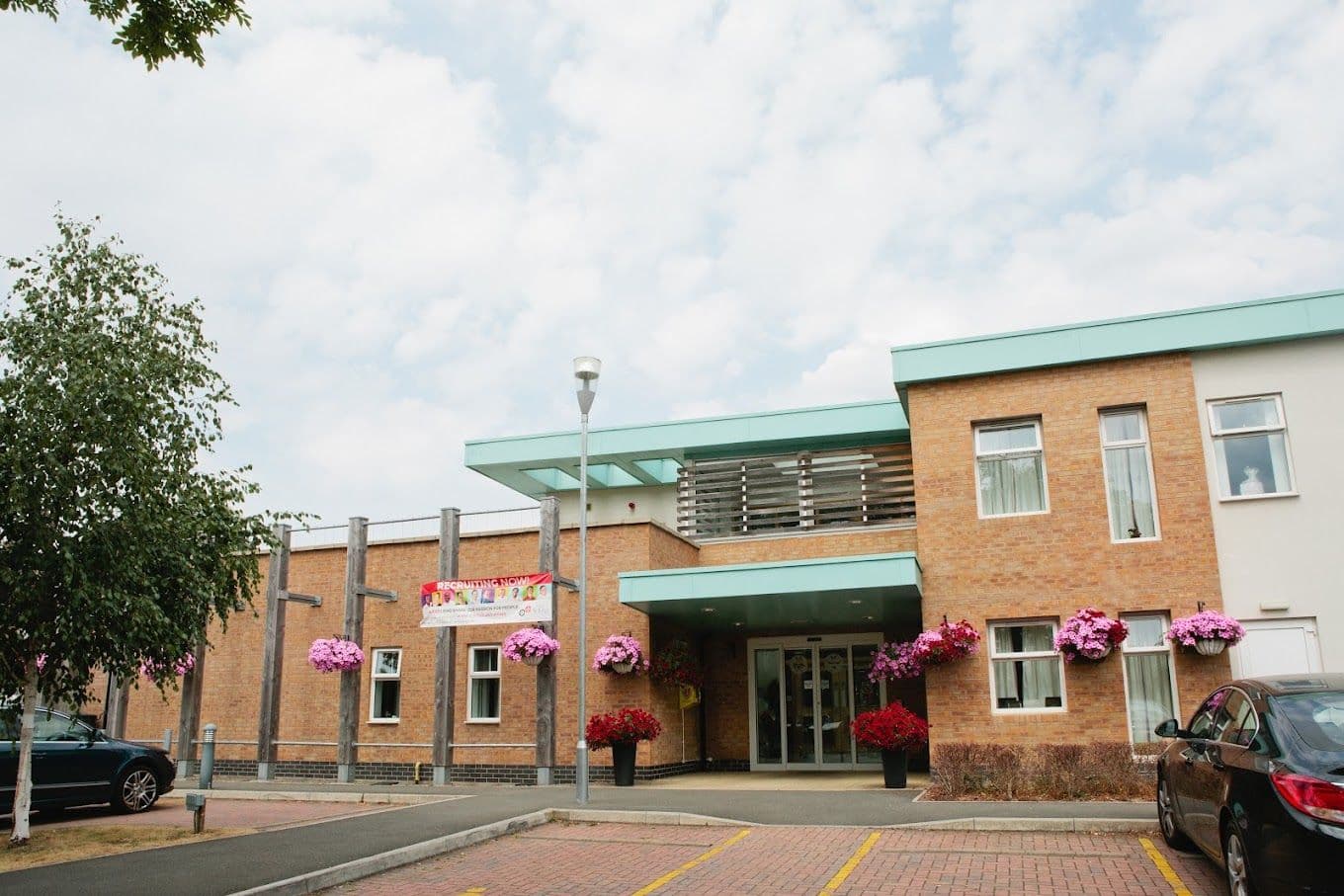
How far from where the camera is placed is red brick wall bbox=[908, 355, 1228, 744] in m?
15.8

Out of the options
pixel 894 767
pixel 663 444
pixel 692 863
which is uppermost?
pixel 663 444

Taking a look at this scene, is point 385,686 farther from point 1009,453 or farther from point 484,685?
point 1009,453

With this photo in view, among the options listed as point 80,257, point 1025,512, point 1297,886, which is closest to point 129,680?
point 80,257

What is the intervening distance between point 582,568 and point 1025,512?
23.0ft

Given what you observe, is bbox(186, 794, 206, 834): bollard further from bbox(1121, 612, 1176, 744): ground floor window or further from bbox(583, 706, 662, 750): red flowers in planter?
bbox(1121, 612, 1176, 744): ground floor window

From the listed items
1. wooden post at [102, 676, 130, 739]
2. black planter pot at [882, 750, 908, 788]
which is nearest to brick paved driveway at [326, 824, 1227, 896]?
black planter pot at [882, 750, 908, 788]

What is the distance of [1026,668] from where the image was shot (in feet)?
53.7

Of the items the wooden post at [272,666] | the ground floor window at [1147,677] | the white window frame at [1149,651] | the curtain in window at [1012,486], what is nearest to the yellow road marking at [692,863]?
the white window frame at [1149,651]

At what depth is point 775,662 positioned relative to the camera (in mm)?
21422

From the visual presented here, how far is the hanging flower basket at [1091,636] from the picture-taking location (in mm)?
15422

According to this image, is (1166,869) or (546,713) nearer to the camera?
(1166,869)

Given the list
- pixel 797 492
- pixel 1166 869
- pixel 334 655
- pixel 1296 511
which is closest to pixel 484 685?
pixel 334 655

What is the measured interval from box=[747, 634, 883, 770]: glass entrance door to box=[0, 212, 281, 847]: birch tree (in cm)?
1189

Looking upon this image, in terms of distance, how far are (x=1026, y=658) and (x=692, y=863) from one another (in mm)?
8149
